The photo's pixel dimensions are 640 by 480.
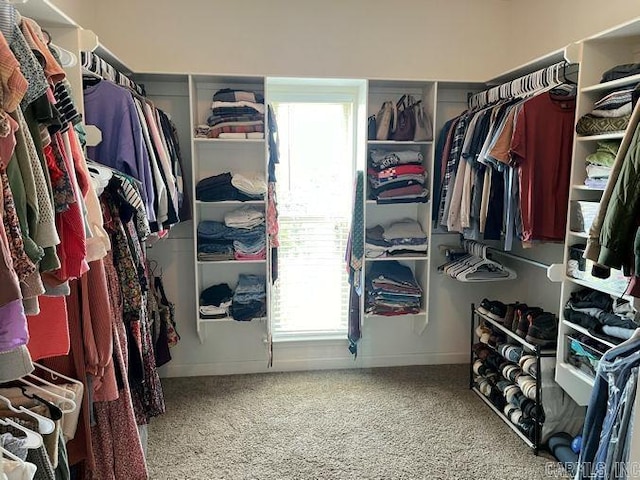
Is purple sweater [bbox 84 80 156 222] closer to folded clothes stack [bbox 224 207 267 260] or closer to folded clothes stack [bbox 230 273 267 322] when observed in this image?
folded clothes stack [bbox 224 207 267 260]

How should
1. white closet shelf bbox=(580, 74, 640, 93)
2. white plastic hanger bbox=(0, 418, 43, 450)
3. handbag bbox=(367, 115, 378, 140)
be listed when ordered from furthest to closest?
1. handbag bbox=(367, 115, 378, 140)
2. white closet shelf bbox=(580, 74, 640, 93)
3. white plastic hanger bbox=(0, 418, 43, 450)

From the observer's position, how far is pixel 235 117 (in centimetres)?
296

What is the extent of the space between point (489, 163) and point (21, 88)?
2195mm

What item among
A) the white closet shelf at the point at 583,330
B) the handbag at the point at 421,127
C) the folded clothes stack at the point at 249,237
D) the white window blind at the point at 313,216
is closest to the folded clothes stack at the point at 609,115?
the white closet shelf at the point at 583,330

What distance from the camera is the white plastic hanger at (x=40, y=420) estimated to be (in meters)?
1.35

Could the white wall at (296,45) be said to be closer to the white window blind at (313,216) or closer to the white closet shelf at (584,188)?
the white window blind at (313,216)

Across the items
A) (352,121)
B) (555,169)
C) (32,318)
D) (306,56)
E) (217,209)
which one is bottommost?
(32,318)

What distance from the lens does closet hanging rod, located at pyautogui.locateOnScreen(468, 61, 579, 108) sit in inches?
94.7

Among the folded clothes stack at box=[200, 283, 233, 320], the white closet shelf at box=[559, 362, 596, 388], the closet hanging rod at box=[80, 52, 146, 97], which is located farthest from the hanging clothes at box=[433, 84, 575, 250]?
the closet hanging rod at box=[80, 52, 146, 97]

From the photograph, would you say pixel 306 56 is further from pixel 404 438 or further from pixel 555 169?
pixel 404 438

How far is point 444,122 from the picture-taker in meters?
3.35

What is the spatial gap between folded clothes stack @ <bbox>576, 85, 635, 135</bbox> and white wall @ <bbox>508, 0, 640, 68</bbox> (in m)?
0.54

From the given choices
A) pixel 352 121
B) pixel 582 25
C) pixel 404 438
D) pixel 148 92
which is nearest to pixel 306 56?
pixel 352 121

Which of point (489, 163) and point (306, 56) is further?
point (306, 56)
